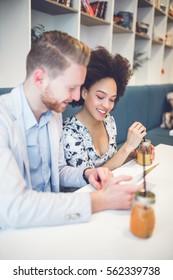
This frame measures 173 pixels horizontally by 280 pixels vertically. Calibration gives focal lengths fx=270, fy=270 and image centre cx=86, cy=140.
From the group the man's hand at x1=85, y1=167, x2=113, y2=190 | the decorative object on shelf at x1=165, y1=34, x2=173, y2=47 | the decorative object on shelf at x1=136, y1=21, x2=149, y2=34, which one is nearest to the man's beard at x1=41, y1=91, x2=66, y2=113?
the man's hand at x1=85, y1=167, x2=113, y2=190

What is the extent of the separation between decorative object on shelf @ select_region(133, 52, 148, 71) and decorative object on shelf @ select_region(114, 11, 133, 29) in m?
0.63

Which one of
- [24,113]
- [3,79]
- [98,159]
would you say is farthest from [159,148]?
[3,79]

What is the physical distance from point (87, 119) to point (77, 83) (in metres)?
0.55

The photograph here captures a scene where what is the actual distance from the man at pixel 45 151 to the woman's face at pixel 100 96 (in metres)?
0.30

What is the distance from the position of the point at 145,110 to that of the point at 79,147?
201 centimetres

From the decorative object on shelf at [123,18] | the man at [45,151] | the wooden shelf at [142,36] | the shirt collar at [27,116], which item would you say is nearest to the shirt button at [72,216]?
the man at [45,151]

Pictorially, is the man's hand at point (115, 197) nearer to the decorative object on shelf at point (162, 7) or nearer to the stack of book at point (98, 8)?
the stack of book at point (98, 8)

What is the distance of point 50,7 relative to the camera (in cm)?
212

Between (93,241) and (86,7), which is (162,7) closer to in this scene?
(86,7)

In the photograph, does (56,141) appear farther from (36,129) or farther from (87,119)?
(87,119)

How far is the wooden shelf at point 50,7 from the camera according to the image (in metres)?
1.97

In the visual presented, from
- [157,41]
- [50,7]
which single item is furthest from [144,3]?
[50,7]

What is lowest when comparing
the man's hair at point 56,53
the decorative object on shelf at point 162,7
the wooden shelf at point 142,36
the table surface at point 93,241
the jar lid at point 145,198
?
the table surface at point 93,241

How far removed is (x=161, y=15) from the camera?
412cm
